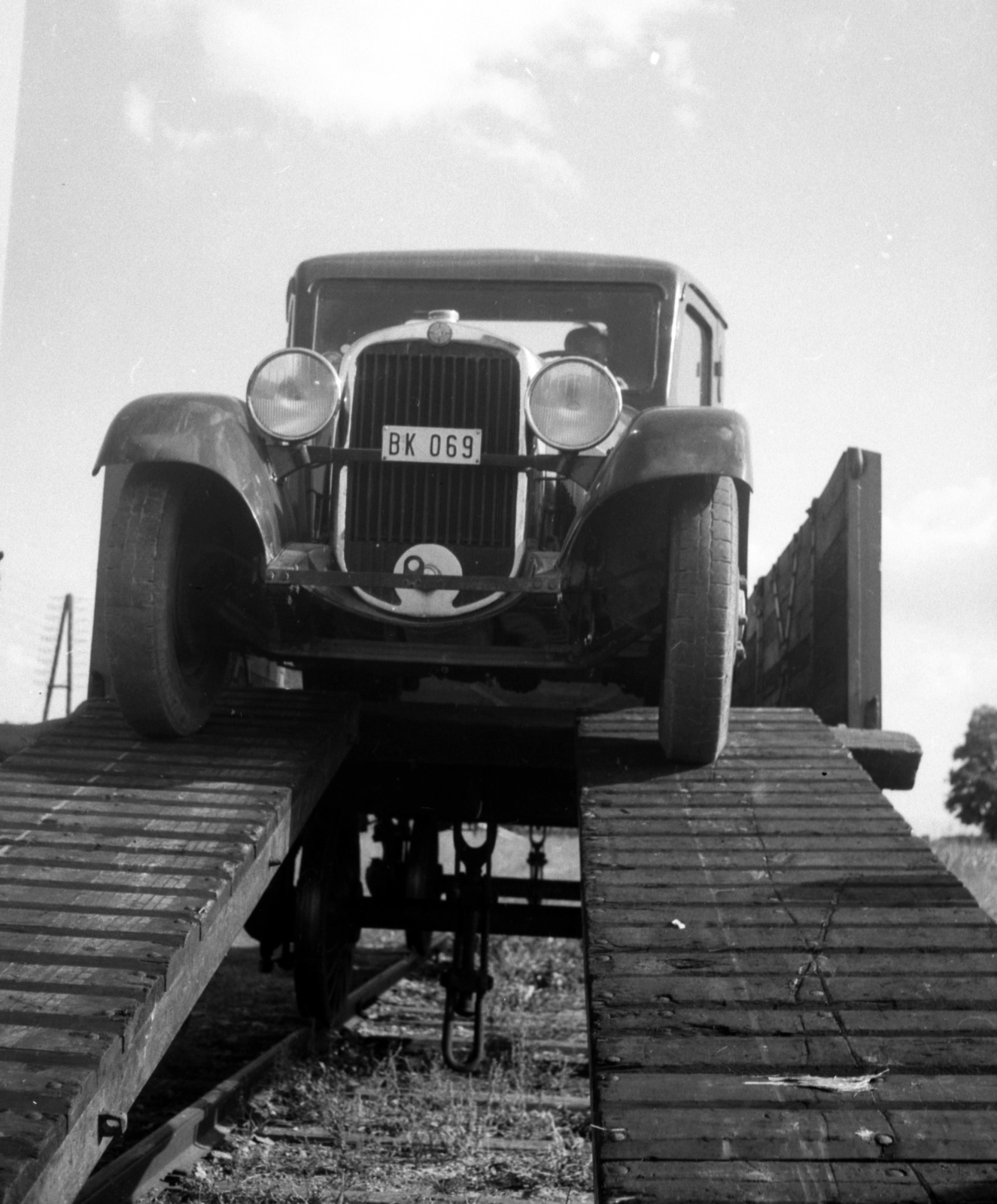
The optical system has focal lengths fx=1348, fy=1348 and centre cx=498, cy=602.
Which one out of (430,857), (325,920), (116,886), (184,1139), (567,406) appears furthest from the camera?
(430,857)

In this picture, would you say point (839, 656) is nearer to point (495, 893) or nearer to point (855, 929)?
point (495, 893)

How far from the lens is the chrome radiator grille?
14.1 feet

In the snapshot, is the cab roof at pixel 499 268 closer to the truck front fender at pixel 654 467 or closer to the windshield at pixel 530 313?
the windshield at pixel 530 313

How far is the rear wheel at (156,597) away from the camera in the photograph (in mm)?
3924

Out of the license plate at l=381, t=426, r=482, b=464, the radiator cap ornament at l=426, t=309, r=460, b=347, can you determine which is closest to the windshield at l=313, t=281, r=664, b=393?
the radiator cap ornament at l=426, t=309, r=460, b=347

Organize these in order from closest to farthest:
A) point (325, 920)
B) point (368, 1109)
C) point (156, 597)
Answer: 1. point (156, 597)
2. point (368, 1109)
3. point (325, 920)

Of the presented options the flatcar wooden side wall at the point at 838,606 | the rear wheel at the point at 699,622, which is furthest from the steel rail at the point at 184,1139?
the flatcar wooden side wall at the point at 838,606

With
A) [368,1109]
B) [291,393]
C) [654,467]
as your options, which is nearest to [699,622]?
[654,467]

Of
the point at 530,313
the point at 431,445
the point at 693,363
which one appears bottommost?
the point at 431,445

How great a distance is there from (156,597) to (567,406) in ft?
4.52

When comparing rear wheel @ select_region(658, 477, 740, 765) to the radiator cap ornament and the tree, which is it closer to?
the radiator cap ornament

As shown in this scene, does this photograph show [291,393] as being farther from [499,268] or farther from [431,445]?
[499,268]

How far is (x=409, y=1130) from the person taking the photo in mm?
4633

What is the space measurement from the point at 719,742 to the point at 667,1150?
1.80 m
